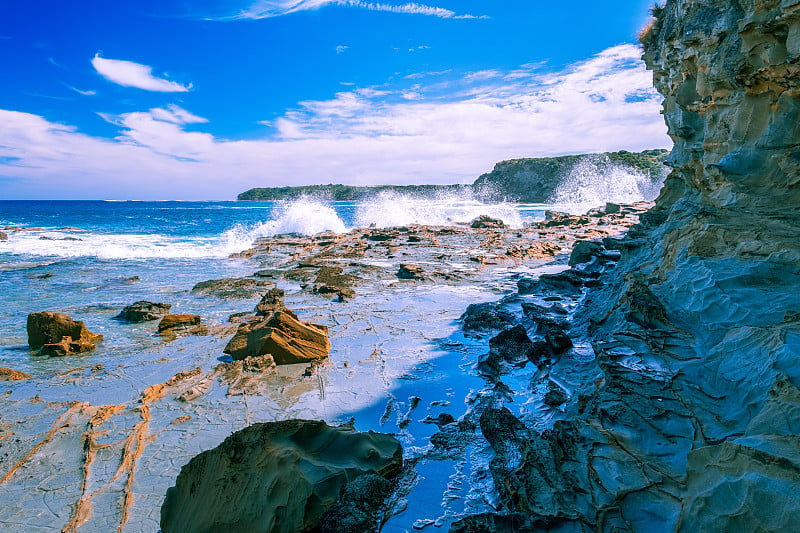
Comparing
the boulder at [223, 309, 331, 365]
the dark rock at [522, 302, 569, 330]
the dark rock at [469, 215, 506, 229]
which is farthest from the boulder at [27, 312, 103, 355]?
the dark rock at [469, 215, 506, 229]

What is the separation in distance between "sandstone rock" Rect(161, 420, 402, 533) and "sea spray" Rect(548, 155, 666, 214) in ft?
152

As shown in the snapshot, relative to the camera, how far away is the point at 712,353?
3.43 meters

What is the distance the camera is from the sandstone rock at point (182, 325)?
7.02 meters

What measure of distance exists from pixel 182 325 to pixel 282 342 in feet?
8.99

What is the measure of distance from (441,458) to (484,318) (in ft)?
12.4

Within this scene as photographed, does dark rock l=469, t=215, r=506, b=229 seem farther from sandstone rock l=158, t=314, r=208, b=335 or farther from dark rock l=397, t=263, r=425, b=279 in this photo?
sandstone rock l=158, t=314, r=208, b=335

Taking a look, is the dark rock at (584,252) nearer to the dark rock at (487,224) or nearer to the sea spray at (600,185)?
the dark rock at (487,224)

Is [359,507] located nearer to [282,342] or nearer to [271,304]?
[282,342]

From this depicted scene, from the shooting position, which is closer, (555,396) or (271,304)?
(555,396)

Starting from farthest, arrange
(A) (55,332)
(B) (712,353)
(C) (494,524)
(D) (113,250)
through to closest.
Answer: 1. (D) (113,250)
2. (A) (55,332)
3. (B) (712,353)
4. (C) (494,524)

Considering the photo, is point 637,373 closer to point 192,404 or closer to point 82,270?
point 192,404

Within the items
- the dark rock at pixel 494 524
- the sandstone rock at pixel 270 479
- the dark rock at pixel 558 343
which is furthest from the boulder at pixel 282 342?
the dark rock at pixel 494 524

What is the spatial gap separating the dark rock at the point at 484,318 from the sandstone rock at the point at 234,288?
210 inches

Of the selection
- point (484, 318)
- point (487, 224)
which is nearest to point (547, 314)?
point (484, 318)
